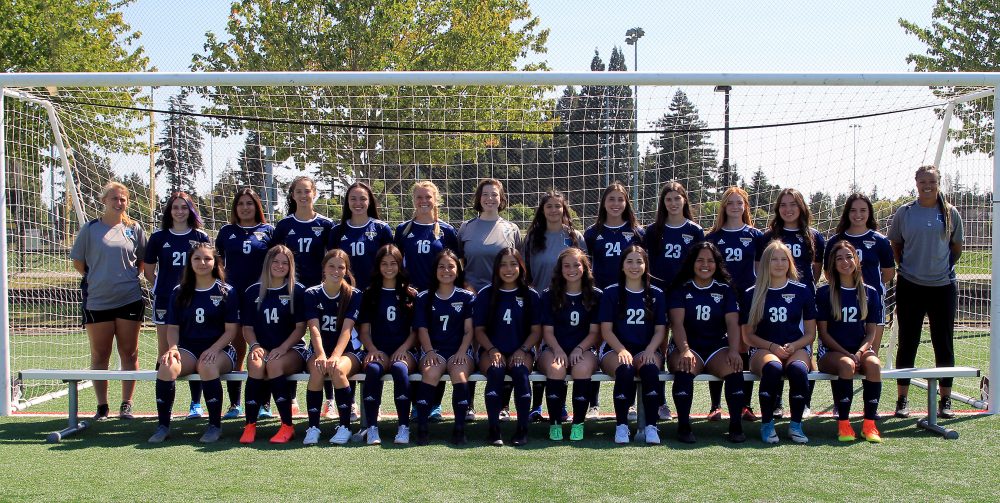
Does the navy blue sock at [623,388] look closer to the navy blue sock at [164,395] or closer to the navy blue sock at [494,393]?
the navy blue sock at [494,393]

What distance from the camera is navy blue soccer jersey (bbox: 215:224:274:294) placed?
529 centimetres

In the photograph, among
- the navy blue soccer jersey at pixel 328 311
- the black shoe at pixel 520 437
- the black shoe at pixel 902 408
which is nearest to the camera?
the black shoe at pixel 520 437

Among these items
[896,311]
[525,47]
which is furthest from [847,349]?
[525,47]

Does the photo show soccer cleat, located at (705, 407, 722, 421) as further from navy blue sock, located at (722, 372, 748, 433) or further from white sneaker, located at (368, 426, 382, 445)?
white sneaker, located at (368, 426, 382, 445)

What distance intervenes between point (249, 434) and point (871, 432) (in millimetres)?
3611

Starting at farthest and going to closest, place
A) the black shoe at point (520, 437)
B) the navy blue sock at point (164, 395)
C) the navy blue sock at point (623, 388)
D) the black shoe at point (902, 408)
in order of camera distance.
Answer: the black shoe at point (902, 408), the navy blue sock at point (164, 395), the navy blue sock at point (623, 388), the black shoe at point (520, 437)

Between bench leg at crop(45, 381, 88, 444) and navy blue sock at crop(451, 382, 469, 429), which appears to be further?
bench leg at crop(45, 381, 88, 444)

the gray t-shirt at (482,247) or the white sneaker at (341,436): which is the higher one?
the gray t-shirt at (482,247)

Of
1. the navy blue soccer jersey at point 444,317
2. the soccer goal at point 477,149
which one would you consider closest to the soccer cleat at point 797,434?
the soccer goal at point 477,149

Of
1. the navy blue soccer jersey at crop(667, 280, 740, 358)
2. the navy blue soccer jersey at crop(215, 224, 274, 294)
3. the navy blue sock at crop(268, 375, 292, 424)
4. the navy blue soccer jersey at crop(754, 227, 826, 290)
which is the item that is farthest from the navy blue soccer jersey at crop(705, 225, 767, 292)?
the navy blue soccer jersey at crop(215, 224, 274, 294)

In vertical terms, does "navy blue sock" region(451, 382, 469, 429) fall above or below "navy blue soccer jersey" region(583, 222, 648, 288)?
below

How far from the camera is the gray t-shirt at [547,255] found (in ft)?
17.1

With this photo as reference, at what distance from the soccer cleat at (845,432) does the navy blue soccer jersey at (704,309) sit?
0.81 m

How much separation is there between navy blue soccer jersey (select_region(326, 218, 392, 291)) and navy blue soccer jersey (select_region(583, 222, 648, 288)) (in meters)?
1.36
